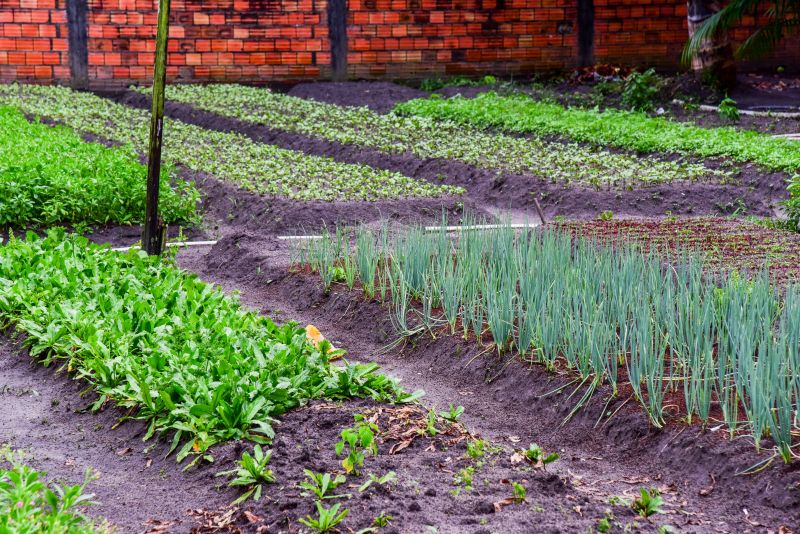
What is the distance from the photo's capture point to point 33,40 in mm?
15586

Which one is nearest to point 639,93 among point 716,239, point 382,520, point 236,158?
point 236,158

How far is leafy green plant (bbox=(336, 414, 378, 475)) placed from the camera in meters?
3.34

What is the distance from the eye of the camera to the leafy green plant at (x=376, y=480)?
10.5 ft

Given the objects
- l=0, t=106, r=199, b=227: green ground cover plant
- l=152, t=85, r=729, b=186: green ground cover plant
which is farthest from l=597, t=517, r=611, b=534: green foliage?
l=152, t=85, r=729, b=186: green ground cover plant

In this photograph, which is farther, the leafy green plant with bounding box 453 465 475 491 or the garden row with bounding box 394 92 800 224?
the garden row with bounding box 394 92 800 224

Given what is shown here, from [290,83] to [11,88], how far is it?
415 cm

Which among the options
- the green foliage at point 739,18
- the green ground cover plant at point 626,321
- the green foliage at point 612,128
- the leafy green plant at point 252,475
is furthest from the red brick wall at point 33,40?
the leafy green plant at point 252,475

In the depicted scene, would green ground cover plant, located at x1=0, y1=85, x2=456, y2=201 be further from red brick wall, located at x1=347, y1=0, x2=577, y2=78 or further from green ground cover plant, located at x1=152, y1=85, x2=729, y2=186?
red brick wall, located at x1=347, y1=0, x2=577, y2=78

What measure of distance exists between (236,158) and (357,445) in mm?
7091

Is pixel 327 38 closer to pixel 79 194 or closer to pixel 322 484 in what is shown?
pixel 79 194

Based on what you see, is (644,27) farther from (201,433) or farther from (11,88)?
(201,433)

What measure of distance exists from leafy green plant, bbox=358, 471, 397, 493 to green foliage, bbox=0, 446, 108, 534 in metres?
0.79

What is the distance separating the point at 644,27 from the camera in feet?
54.9

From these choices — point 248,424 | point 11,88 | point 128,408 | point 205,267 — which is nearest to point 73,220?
point 205,267
